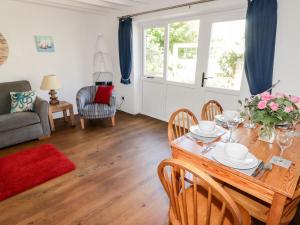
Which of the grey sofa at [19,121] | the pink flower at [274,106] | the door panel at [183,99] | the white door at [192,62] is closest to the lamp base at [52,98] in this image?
the grey sofa at [19,121]

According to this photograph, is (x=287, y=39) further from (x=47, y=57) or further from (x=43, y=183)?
(x=47, y=57)

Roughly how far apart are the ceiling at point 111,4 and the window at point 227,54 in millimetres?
743

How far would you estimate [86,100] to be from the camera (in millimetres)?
3857

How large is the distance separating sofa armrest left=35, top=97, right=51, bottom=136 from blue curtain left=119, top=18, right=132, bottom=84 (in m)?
1.77

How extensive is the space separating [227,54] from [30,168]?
3.16m

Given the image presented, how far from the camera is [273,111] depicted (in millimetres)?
1318

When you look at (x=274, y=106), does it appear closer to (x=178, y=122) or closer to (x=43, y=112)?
(x=178, y=122)

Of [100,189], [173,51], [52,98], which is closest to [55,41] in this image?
[52,98]

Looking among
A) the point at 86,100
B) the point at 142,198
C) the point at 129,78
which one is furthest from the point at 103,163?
the point at 129,78

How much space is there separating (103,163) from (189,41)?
8.06 feet

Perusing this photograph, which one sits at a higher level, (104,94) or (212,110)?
(212,110)

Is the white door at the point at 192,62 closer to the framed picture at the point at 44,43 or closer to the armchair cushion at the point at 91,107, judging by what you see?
the armchair cushion at the point at 91,107

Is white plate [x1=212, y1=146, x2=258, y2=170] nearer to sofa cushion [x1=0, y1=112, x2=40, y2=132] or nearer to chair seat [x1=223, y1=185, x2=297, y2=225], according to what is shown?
chair seat [x1=223, y1=185, x2=297, y2=225]

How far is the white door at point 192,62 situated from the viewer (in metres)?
2.89
